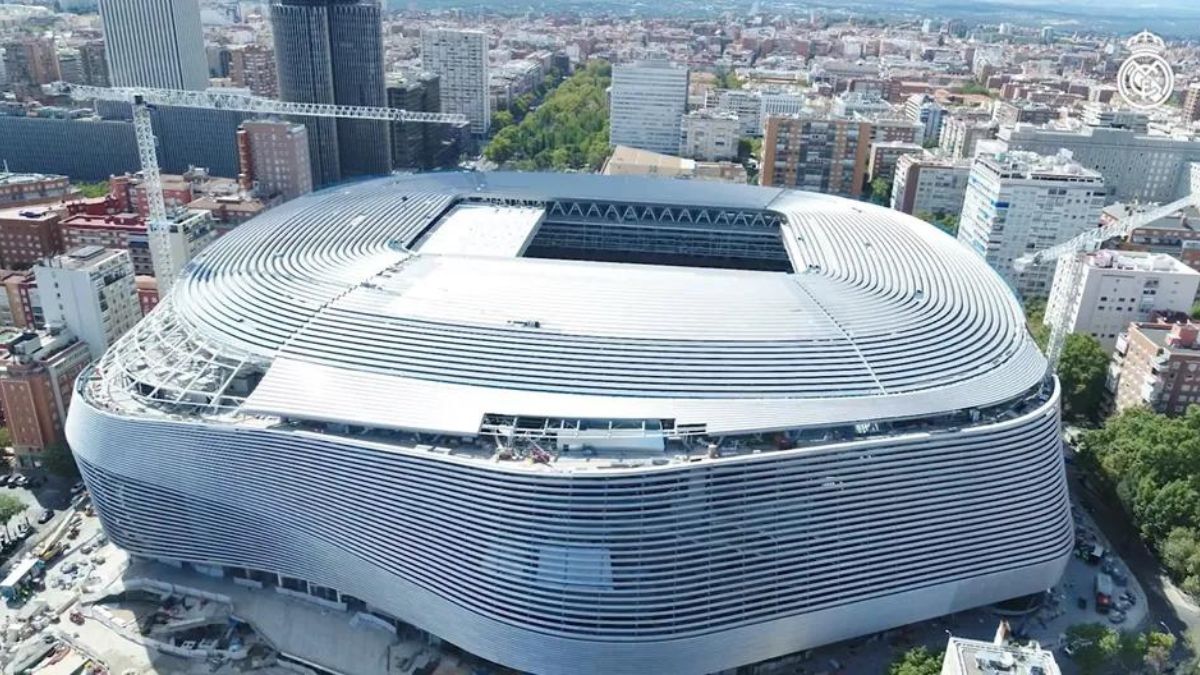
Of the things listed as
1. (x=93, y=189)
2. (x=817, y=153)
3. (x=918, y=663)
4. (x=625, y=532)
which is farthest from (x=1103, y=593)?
(x=93, y=189)

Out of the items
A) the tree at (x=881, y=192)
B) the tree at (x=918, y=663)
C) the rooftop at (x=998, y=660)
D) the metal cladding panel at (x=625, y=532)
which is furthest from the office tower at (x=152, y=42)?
the rooftop at (x=998, y=660)

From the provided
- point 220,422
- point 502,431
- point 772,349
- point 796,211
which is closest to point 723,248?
point 796,211

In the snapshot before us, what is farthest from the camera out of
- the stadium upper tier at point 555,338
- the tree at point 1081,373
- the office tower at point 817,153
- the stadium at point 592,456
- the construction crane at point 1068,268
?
the office tower at point 817,153

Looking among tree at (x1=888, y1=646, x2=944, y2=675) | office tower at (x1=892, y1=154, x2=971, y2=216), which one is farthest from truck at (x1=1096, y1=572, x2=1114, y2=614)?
office tower at (x1=892, y1=154, x2=971, y2=216)

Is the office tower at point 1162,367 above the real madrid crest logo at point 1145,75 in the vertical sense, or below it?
below

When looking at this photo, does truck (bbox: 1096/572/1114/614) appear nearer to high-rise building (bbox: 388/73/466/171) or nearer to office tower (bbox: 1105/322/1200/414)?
office tower (bbox: 1105/322/1200/414)

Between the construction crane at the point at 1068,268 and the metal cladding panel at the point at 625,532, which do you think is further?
the construction crane at the point at 1068,268

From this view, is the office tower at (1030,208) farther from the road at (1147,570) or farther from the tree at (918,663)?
the tree at (918,663)
